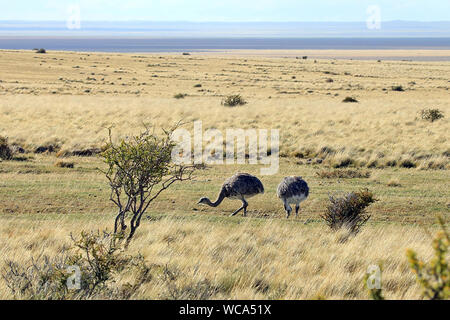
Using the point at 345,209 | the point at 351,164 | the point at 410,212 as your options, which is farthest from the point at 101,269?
the point at 351,164

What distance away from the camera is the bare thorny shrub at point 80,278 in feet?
22.8

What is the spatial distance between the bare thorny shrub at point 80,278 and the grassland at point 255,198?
12.1 inches

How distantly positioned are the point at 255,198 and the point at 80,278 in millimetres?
8319

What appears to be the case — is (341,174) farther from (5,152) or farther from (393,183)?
(5,152)

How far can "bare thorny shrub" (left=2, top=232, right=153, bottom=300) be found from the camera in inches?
273

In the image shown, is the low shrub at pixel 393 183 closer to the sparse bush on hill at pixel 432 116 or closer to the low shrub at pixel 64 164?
the low shrub at pixel 64 164

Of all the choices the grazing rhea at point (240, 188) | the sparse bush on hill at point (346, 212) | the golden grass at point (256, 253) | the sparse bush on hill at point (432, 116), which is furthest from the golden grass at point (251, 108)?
the golden grass at point (256, 253)

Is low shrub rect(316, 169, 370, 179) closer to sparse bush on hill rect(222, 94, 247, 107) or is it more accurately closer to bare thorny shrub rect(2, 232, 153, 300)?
bare thorny shrub rect(2, 232, 153, 300)

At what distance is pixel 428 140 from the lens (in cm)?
2403

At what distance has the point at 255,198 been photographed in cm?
1514

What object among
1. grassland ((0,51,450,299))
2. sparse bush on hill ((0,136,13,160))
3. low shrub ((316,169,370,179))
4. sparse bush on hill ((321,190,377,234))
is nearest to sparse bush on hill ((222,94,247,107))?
grassland ((0,51,450,299))

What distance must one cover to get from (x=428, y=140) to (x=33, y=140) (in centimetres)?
1676

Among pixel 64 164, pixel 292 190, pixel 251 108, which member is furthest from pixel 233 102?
pixel 292 190

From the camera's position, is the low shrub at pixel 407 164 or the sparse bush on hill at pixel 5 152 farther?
the sparse bush on hill at pixel 5 152
